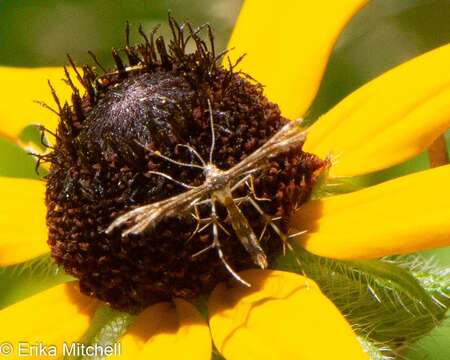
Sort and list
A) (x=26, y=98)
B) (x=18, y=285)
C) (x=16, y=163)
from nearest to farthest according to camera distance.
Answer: (x=26, y=98) < (x=18, y=285) < (x=16, y=163)

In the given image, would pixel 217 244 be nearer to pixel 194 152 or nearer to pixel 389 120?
pixel 194 152

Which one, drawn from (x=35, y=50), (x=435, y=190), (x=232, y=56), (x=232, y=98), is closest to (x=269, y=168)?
(x=232, y=98)

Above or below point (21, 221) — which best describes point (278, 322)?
below

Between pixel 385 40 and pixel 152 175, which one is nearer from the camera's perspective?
pixel 152 175

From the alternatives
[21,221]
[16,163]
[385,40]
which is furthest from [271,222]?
[385,40]

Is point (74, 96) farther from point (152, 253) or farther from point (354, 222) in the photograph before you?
point (354, 222)

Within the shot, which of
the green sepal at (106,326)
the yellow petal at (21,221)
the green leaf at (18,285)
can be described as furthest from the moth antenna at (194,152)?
the green leaf at (18,285)

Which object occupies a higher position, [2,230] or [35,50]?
[35,50]
